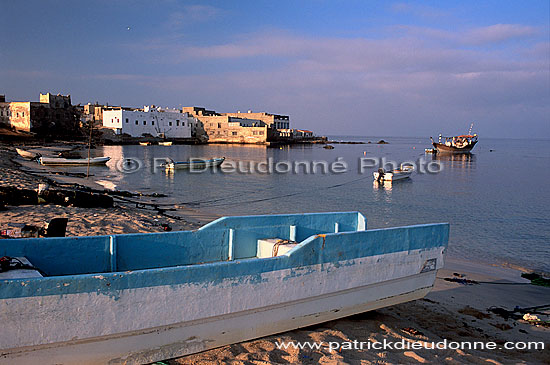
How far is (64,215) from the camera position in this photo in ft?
37.6

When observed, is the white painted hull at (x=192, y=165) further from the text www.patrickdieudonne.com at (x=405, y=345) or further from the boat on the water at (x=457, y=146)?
the boat on the water at (x=457, y=146)

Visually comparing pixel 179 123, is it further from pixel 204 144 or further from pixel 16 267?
pixel 16 267

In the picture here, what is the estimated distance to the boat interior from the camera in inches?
211

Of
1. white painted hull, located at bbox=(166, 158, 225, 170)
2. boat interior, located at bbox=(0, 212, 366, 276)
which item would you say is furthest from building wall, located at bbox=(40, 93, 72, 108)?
boat interior, located at bbox=(0, 212, 366, 276)

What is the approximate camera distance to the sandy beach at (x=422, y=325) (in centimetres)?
503

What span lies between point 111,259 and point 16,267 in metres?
1.25

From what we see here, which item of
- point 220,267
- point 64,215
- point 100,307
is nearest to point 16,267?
point 100,307

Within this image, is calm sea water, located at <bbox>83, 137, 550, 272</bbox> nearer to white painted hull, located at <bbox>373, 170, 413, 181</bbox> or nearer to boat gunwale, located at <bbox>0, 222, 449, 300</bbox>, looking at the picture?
white painted hull, located at <bbox>373, 170, 413, 181</bbox>

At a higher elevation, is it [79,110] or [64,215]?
[79,110]

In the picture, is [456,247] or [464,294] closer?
[464,294]

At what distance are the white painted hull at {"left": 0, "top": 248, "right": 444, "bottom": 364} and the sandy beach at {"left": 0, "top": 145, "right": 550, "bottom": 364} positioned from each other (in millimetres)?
246

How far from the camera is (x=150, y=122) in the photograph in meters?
85.3

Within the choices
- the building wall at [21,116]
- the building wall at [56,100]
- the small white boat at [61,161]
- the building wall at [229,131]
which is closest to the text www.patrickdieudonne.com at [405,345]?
the small white boat at [61,161]

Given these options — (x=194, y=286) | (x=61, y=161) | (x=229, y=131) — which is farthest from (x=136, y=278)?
(x=229, y=131)
